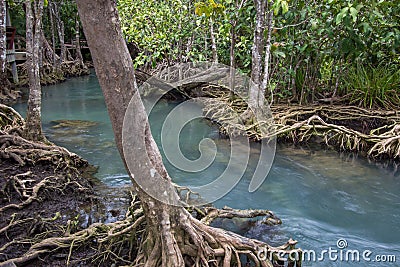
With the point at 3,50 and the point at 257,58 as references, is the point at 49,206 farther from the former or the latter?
the point at 3,50

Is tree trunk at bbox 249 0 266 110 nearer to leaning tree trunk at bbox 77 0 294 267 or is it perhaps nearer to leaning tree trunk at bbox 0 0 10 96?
leaning tree trunk at bbox 77 0 294 267

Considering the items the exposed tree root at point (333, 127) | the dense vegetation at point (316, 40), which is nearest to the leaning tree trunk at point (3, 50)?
the dense vegetation at point (316, 40)

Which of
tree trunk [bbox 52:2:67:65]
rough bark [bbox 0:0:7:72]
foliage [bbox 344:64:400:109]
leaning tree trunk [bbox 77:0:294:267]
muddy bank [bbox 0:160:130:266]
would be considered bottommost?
muddy bank [bbox 0:160:130:266]

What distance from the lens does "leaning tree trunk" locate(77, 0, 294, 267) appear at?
2314 mm

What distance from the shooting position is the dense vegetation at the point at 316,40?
23.1 ft

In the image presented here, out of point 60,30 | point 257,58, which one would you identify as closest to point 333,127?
point 257,58

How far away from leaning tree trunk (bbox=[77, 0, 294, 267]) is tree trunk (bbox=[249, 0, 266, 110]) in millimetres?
4670

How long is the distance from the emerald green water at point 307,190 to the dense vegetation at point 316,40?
6.75 feet

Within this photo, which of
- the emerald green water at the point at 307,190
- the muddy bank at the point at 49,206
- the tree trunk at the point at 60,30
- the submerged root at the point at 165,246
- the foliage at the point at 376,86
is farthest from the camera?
the tree trunk at the point at 60,30

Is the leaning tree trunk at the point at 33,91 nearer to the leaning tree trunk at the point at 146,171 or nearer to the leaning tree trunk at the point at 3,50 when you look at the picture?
the leaning tree trunk at the point at 146,171

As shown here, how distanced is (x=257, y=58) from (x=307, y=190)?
9.29ft

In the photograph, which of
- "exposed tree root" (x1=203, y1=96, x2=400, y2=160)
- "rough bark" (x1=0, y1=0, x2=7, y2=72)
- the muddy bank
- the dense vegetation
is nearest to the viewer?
the muddy bank

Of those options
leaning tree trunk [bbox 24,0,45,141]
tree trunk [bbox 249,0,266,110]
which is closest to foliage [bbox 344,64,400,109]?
tree trunk [bbox 249,0,266,110]

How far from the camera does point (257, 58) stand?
719 centimetres
